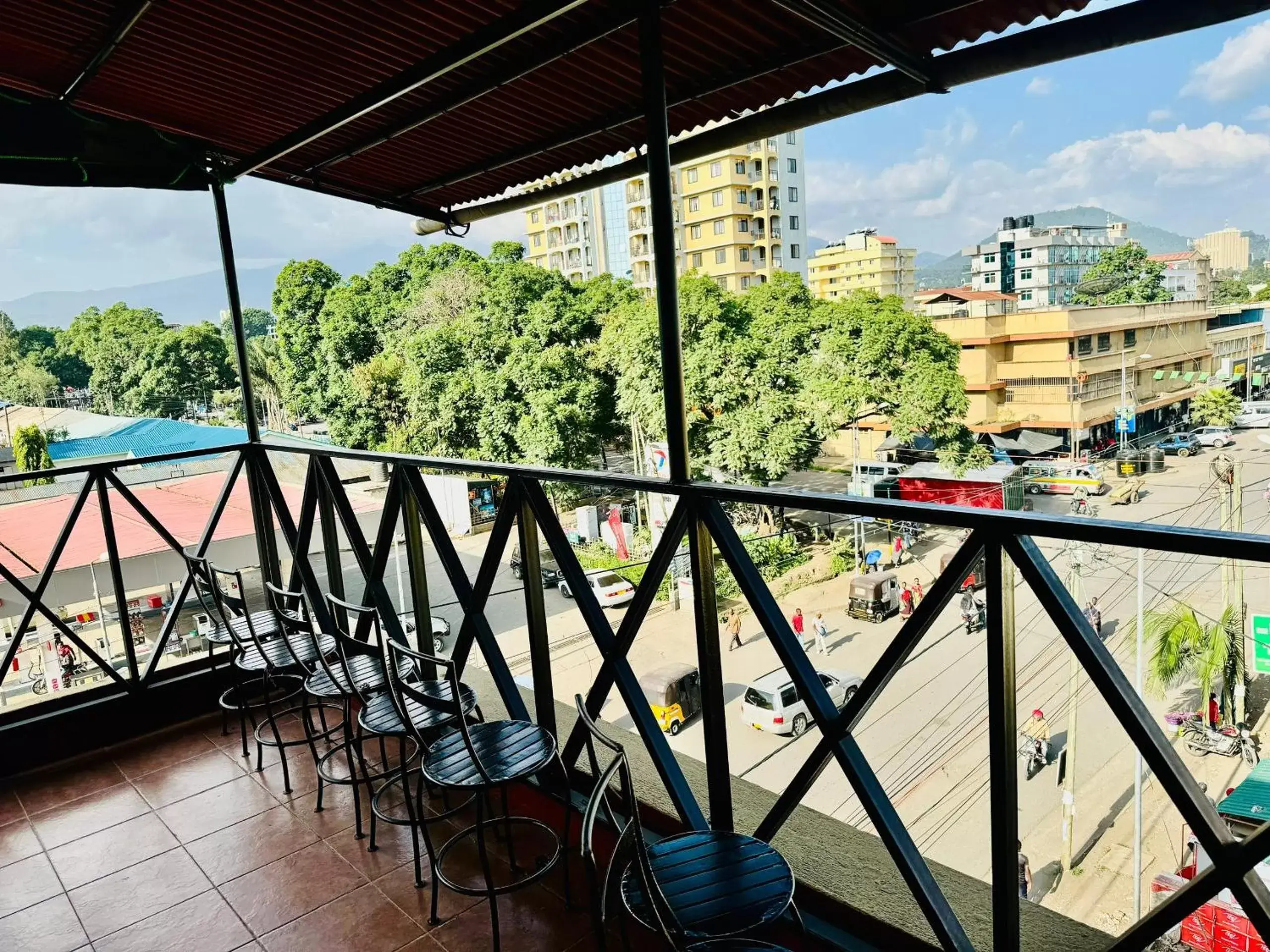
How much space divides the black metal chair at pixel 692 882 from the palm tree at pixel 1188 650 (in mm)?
8075

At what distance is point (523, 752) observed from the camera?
6.27ft

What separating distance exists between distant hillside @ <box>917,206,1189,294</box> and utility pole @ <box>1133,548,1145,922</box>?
12.5 meters

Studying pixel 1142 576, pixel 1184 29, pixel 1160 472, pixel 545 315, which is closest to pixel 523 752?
pixel 1184 29

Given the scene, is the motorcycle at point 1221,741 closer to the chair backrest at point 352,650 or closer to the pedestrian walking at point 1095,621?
the pedestrian walking at point 1095,621

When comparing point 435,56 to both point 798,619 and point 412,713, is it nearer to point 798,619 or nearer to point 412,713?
point 412,713

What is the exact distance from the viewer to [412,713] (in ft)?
7.53

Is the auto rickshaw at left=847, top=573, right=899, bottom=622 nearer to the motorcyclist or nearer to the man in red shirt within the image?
the man in red shirt

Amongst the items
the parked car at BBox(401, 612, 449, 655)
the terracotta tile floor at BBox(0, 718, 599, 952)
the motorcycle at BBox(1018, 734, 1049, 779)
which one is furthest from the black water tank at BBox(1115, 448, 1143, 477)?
the terracotta tile floor at BBox(0, 718, 599, 952)

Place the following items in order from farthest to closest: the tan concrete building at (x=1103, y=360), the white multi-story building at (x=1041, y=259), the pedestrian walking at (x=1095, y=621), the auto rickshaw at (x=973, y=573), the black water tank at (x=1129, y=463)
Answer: the white multi-story building at (x=1041, y=259), the black water tank at (x=1129, y=463), the tan concrete building at (x=1103, y=360), the auto rickshaw at (x=973, y=573), the pedestrian walking at (x=1095, y=621)

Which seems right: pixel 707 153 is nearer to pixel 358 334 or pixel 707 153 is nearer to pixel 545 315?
pixel 545 315

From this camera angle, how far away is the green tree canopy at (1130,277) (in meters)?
14.5

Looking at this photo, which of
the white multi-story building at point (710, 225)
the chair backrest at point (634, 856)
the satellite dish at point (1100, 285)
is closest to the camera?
the chair backrest at point (634, 856)

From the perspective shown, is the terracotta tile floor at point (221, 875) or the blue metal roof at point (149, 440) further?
the blue metal roof at point (149, 440)

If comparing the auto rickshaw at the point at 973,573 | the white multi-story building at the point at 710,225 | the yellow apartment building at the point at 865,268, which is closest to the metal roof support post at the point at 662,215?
the auto rickshaw at the point at 973,573
